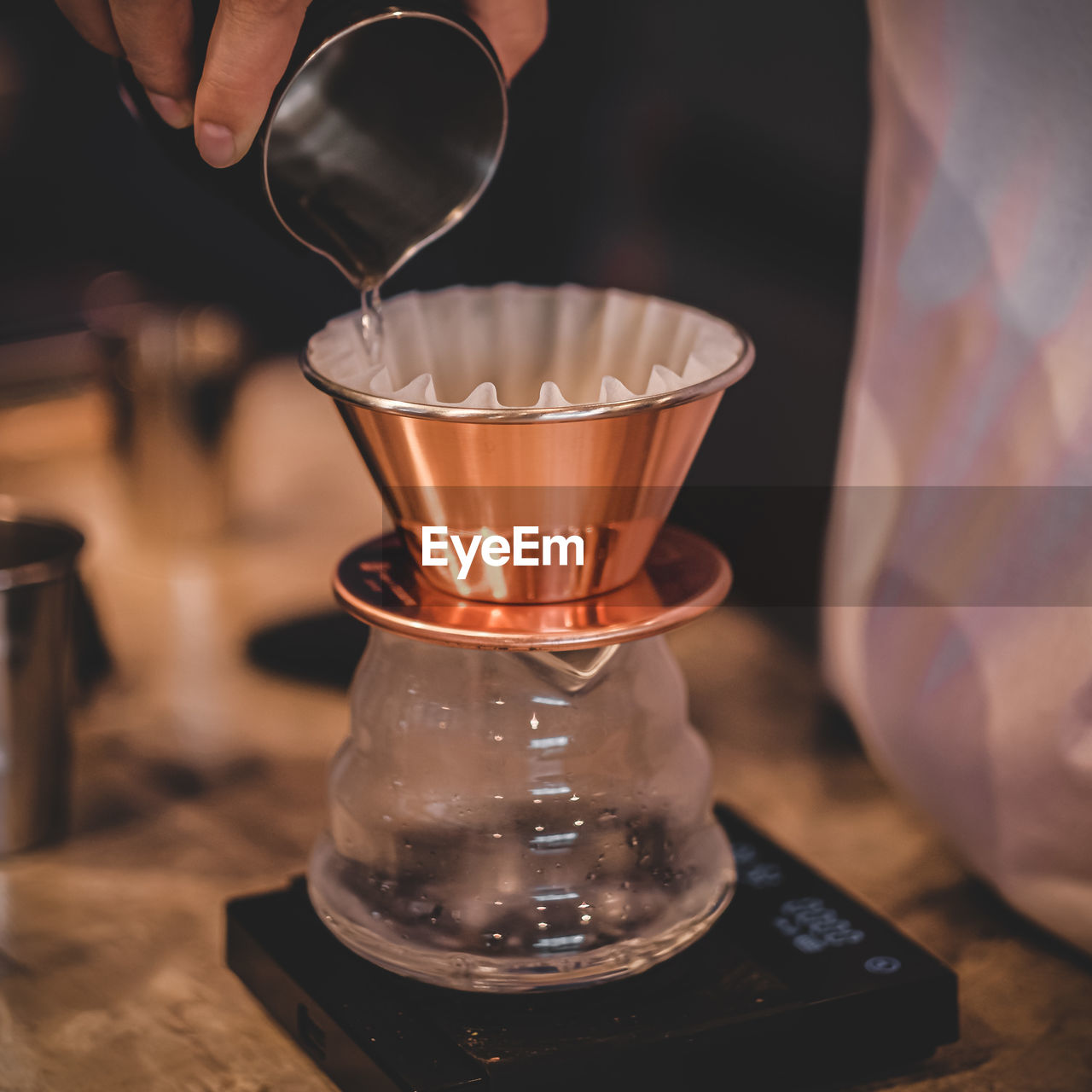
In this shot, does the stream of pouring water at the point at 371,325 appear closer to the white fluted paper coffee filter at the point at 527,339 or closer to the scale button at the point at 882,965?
the white fluted paper coffee filter at the point at 527,339

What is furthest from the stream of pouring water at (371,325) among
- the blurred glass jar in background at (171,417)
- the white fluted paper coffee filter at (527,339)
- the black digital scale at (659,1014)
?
the blurred glass jar in background at (171,417)

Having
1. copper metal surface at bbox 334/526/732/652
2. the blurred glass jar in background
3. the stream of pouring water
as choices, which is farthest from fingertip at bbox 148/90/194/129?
the blurred glass jar in background

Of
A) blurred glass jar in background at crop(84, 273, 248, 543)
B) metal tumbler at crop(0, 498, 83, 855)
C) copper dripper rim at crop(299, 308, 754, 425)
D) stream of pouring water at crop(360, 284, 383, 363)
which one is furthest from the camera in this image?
blurred glass jar in background at crop(84, 273, 248, 543)

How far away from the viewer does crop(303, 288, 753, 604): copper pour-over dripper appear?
54 centimetres

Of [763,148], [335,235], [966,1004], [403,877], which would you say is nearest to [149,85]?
[335,235]

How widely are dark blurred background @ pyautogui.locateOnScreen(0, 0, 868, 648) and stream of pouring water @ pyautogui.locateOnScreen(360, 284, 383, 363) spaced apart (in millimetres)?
38

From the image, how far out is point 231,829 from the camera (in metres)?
0.85

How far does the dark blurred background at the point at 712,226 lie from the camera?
1.31 meters

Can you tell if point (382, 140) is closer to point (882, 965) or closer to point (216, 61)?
point (216, 61)

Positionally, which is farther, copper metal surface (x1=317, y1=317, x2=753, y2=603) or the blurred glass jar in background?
the blurred glass jar in background

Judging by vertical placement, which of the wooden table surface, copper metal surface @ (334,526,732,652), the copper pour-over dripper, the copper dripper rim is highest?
the copper dripper rim

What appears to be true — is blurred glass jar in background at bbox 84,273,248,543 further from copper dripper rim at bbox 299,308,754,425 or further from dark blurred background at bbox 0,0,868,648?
copper dripper rim at bbox 299,308,754,425

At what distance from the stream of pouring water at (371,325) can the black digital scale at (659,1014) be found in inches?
11.1

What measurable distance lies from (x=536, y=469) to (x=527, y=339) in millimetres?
144
